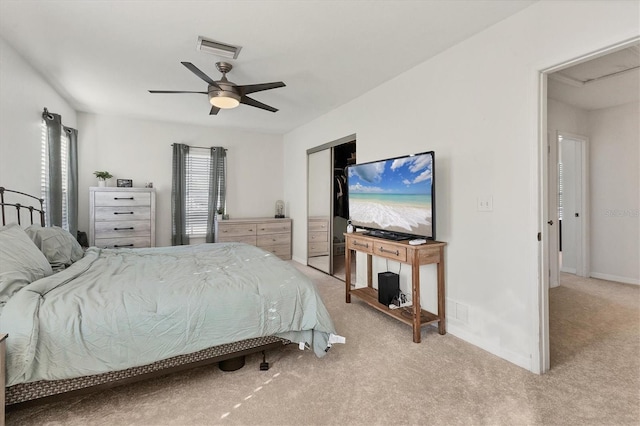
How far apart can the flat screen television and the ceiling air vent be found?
1.72m

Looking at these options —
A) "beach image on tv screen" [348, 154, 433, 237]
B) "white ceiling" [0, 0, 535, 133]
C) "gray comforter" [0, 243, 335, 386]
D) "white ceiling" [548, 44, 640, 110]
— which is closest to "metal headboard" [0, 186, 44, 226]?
"gray comforter" [0, 243, 335, 386]

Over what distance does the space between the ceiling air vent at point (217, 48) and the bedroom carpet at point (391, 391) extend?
8.66ft

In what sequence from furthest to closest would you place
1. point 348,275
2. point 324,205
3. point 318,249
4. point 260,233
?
point 260,233, point 318,249, point 324,205, point 348,275

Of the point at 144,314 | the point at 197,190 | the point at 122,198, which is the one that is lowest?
the point at 144,314

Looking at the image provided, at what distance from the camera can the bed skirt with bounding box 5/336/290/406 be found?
1501mm

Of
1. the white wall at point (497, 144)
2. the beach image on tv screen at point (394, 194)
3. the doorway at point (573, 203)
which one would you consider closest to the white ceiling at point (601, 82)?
the doorway at point (573, 203)

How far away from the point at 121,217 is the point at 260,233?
2226mm

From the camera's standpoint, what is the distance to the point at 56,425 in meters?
1.57

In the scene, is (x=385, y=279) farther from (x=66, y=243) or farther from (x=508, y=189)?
(x=66, y=243)

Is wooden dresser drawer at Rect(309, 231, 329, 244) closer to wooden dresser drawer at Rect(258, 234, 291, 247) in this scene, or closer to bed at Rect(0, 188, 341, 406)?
wooden dresser drawer at Rect(258, 234, 291, 247)

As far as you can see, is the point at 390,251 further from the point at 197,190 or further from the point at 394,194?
the point at 197,190

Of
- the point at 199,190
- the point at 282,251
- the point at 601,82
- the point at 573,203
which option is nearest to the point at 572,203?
the point at 573,203

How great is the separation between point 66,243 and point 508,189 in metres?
3.71

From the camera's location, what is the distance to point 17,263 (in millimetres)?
1806
